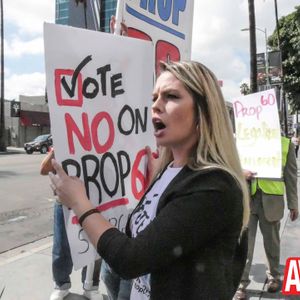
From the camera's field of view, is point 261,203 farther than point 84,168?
Yes

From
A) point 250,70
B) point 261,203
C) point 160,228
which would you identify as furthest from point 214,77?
point 250,70

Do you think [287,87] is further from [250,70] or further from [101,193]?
[101,193]

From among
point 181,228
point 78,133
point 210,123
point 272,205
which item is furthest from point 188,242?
point 272,205

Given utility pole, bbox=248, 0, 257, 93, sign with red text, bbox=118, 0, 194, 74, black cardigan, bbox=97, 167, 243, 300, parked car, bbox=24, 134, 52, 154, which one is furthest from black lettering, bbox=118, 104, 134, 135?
parked car, bbox=24, 134, 52, 154

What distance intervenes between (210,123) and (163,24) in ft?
5.19

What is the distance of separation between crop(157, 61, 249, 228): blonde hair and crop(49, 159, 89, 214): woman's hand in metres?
0.38

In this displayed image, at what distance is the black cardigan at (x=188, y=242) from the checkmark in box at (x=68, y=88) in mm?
603

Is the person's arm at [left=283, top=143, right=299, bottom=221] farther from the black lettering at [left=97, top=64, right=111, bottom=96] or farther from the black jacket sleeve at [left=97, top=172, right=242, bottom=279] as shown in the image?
the black jacket sleeve at [left=97, top=172, right=242, bottom=279]

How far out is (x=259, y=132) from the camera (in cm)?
422

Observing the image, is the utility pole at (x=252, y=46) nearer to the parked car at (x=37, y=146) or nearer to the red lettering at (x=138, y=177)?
the red lettering at (x=138, y=177)

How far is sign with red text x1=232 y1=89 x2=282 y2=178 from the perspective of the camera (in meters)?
4.04

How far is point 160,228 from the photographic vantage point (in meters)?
1.28

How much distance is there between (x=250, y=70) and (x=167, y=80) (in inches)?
558

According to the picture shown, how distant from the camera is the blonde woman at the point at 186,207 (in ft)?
4.20
